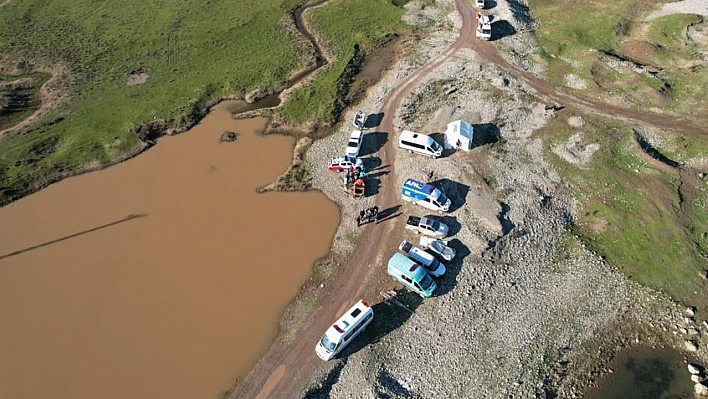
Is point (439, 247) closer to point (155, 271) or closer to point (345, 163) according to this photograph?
point (345, 163)

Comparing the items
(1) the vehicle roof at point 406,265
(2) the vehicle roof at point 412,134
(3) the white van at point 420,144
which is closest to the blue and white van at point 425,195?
(3) the white van at point 420,144

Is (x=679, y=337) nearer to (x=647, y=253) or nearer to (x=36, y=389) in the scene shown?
(x=647, y=253)

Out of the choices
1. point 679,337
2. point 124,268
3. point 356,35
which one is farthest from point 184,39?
point 679,337

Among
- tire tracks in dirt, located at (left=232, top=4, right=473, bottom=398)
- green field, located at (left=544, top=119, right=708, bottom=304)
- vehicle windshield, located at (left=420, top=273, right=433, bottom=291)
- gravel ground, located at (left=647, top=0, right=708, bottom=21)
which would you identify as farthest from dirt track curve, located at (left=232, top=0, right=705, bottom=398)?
gravel ground, located at (left=647, top=0, right=708, bottom=21)

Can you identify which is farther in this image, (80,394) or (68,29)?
(68,29)

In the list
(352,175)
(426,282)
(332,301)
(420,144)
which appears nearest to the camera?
(426,282)

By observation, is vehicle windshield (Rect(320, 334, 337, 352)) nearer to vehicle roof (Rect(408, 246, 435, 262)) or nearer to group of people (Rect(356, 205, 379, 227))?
vehicle roof (Rect(408, 246, 435, 262))

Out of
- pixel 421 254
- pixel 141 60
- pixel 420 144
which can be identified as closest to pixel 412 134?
pixel 420 144
